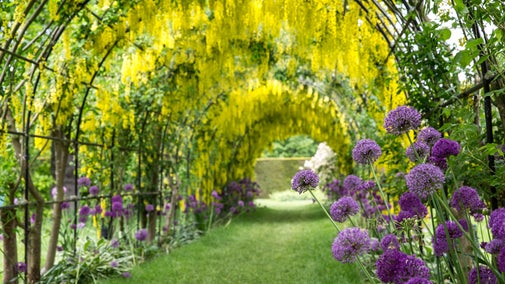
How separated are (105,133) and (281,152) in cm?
1891

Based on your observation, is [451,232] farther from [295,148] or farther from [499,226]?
[295,148]

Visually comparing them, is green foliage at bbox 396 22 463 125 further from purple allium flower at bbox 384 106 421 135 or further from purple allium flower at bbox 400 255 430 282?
purple allium flower at bbox 400 255 430 282

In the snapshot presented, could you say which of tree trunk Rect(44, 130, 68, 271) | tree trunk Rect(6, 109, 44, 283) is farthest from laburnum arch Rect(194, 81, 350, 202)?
tree trunk Rect(6, 109, 44, 283)

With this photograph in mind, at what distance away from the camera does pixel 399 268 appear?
1.20 metres

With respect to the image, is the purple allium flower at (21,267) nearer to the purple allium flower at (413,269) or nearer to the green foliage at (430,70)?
the green foliage at (430,70)

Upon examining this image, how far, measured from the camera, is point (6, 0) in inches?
124

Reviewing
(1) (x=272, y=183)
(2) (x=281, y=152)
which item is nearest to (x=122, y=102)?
(1) (x=272, y=183)

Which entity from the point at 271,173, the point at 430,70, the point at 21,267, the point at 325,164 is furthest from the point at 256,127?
the point at 271,173

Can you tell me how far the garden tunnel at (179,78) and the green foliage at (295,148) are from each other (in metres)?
15.3

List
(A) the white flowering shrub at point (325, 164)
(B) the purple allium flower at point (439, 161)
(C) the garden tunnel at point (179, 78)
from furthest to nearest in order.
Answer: (A) the white flowering shrub at point (325, 164)
(C) the garden tunnel at point (179, 78)
(B) the purple allium flower at point (439, 161)

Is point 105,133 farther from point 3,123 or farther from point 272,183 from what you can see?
point 272,183

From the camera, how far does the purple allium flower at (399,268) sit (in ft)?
3.91

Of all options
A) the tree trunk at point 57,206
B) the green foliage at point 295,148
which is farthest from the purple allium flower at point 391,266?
the green foliage at point 295,148

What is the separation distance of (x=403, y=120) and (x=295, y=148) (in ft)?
73.9
